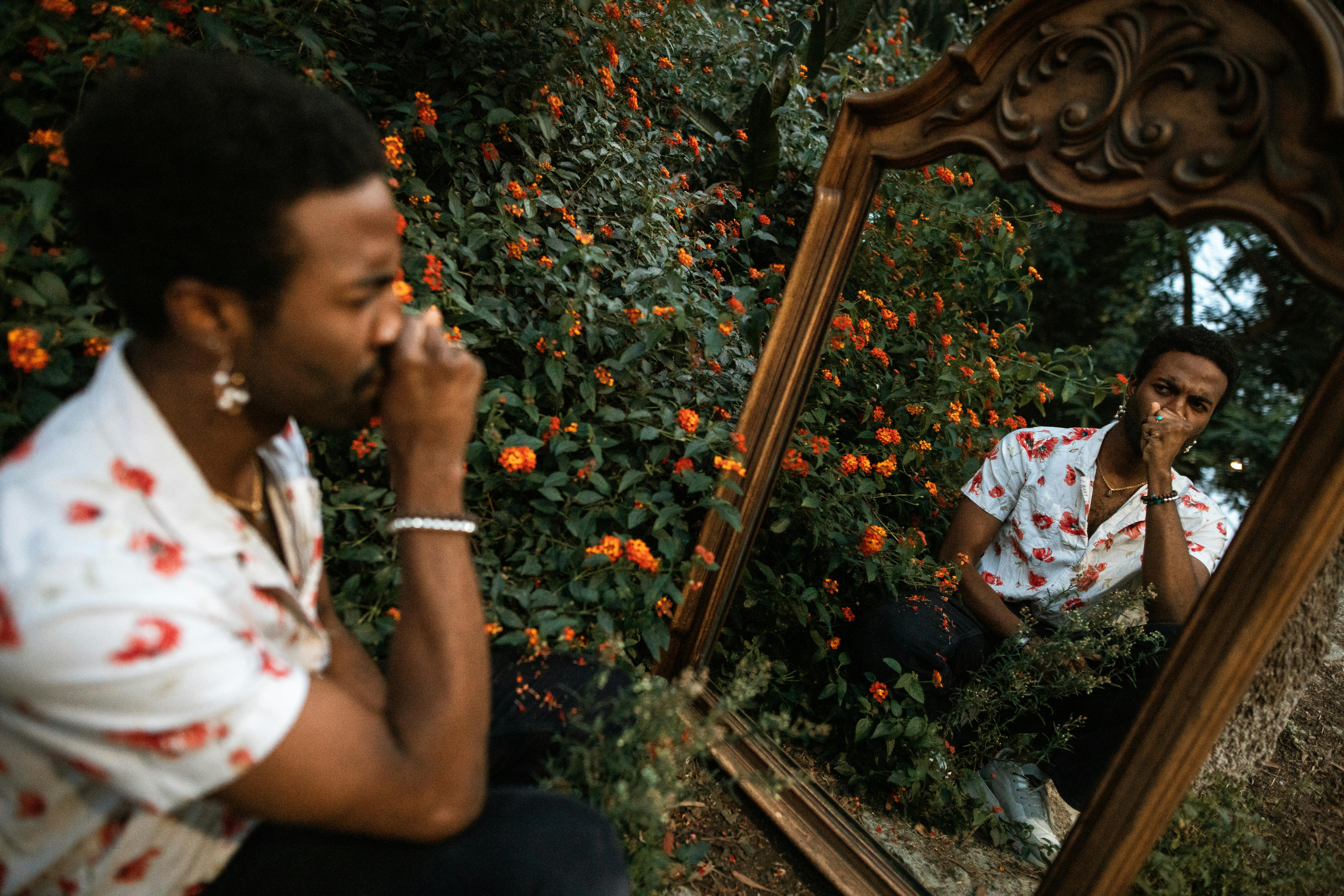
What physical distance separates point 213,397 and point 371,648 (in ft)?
2.20

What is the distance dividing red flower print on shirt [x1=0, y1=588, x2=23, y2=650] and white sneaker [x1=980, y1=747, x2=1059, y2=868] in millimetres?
2129

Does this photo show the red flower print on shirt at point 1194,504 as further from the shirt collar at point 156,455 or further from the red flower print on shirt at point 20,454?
the red flower print on shirt at point 20,454

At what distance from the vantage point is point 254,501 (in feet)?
4.01

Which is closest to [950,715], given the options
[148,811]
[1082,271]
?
[148,811]

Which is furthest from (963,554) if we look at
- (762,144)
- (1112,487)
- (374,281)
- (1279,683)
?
(374,281)

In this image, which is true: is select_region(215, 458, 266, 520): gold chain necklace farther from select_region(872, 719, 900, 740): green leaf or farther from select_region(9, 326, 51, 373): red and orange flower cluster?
select_region(872, 719, 900, 740): green leaf

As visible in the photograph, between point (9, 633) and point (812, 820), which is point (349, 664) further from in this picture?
point (812, 820)

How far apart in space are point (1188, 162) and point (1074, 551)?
53.1 inches

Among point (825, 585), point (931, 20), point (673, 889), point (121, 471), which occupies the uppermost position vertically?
point (931, 20)

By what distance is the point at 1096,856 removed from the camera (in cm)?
131

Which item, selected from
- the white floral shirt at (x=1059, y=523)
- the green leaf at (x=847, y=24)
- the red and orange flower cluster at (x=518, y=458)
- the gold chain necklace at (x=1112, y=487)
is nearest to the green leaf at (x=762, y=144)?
the green leaf at (x=847, y=24)

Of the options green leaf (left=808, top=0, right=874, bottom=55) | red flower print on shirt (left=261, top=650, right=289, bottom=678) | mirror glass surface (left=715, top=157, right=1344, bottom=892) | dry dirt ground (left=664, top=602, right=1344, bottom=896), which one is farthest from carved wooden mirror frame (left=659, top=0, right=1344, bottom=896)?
green leaf (left=808, top=0, right=874, bottom=55)

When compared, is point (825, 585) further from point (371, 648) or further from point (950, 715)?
point (371, 648)

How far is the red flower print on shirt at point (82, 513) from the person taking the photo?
878mm
